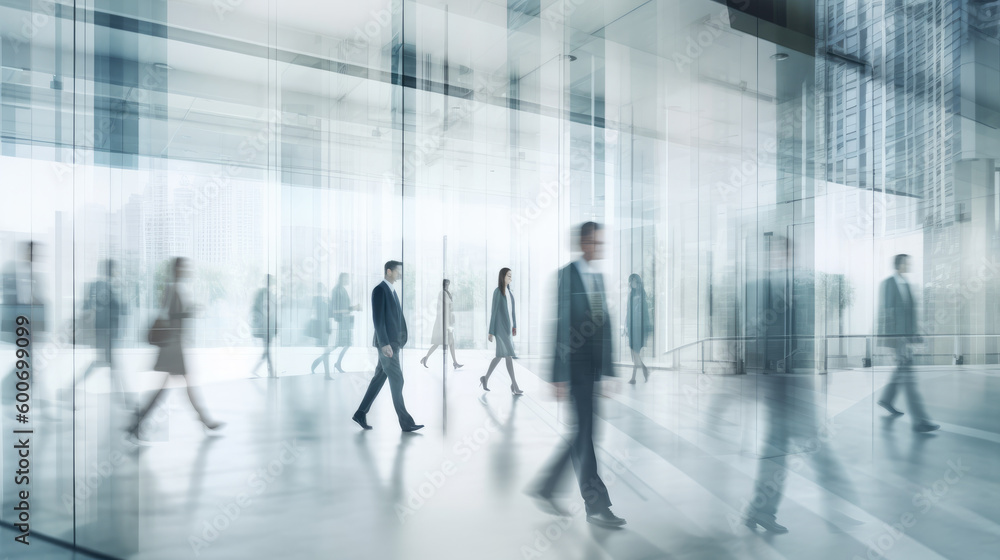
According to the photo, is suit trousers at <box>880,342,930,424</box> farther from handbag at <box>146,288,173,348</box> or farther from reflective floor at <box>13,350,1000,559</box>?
handbag at <box>146,288,173,348</box>

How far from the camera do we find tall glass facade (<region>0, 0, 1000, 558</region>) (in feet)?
6.74

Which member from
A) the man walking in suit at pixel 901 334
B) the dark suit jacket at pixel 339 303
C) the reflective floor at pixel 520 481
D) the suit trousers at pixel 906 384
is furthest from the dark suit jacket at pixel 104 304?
the suit trousers at pixel 906 384

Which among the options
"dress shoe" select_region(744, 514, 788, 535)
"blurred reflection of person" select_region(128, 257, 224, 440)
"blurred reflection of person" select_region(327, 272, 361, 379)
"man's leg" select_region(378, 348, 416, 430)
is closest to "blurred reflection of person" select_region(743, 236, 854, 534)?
"dress shoe" select_region(744, 514, 788, 535)

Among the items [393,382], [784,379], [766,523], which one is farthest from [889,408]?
[393,382]

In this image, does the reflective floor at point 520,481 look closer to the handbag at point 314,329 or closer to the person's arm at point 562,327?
the person's arm at point 562,327

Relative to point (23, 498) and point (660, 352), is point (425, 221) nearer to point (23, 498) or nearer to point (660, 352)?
point (660, 352)

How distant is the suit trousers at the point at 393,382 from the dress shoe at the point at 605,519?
186cm

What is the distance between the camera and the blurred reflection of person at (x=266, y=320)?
438cm

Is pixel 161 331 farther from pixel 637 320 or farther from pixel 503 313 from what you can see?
pixel 637 320

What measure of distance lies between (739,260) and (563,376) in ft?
9.29

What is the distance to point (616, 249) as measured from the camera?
164 inches

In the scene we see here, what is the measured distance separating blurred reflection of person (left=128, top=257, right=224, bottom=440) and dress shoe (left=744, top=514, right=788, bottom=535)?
109 inches

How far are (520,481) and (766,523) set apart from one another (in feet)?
4.19

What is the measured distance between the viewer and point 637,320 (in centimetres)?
468
